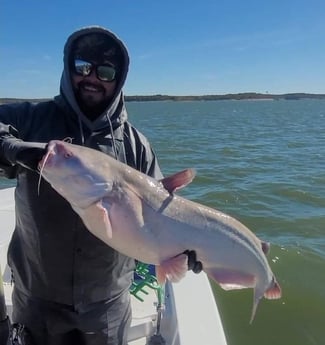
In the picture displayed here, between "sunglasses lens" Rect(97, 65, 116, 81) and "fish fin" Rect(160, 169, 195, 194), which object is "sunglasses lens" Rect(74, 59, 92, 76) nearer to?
"sunglasses lens" Rect(97, 65, 116, 81)

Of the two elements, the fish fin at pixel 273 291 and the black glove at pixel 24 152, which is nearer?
the black glove at pixel 24 152

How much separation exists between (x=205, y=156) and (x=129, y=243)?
1727 centimetres

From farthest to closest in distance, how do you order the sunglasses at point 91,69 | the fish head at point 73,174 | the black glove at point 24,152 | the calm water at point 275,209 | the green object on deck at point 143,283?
the calm water at point 275,209, the green object on deck at point 143,283, the sunglasses at point 91,69, the black glove at point 24,152, the fish head at point 73,174

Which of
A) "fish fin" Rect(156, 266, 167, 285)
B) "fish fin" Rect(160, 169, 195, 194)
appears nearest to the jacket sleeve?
"fish fin" Rect(160, 169, 195, 194)

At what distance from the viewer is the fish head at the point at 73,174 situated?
7.60 feet

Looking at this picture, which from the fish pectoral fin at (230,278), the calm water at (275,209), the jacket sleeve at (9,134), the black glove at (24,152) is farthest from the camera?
the calm water at (275,209)

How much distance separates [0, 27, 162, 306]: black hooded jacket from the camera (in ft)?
9.23

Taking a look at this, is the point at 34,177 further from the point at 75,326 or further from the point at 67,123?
the point at 75,326

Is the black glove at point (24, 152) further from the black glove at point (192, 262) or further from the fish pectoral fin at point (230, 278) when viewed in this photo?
the fish pectoral fin at point (230, 278)

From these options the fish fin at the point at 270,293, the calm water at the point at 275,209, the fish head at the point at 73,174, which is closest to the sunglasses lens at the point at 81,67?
the fish head at the point at 73,174

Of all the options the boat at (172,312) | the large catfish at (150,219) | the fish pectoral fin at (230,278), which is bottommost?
the boat at (172,312)

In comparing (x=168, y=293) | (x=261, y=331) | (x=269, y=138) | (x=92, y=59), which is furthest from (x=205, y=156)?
(x=92, y=59)

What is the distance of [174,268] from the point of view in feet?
8.53

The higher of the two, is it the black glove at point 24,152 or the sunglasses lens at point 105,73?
the sunglasses lens at point 105,73
